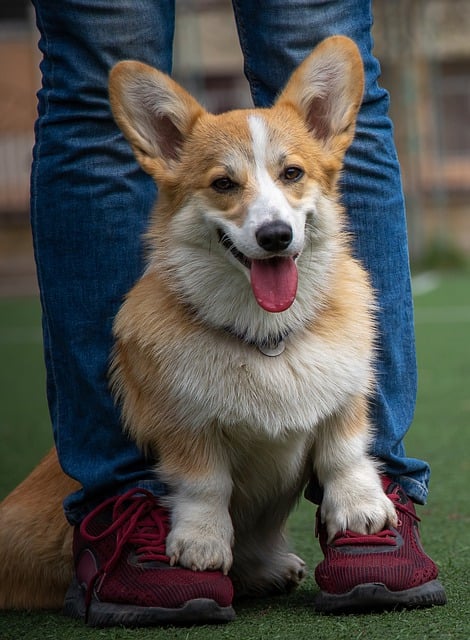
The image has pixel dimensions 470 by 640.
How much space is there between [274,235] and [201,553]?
526 mm

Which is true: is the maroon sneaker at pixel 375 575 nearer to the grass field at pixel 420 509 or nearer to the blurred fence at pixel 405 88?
the grass field at pixel 420 509

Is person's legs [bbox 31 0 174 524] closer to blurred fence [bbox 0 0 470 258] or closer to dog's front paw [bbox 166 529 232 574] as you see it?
dog's front paw [bbox 166 529 232 574]

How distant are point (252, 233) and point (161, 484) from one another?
0.47m

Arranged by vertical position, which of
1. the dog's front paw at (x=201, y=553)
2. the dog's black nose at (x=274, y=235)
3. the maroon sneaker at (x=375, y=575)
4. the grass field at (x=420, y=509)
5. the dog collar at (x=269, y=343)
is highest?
the dog's black nose at (x=274, y=235)

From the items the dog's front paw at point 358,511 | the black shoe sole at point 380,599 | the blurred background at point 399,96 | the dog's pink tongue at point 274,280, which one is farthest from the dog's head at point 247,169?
the blurred background at point 399,96

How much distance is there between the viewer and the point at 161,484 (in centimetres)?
203

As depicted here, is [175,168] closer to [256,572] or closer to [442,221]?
[256,572]

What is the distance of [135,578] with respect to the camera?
1.94 meters

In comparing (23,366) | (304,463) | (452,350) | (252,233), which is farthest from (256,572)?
(23,366)

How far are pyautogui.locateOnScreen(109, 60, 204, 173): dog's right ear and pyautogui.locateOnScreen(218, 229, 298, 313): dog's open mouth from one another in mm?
287

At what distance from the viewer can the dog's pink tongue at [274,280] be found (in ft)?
6.24

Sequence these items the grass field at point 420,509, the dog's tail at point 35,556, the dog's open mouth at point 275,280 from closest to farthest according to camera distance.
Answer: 1. the grass field at point 420,509
2. the dog's open mouth at point 275,280
3. the dog's tail at point 35,556

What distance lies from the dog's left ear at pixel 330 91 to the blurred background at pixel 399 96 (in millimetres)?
8516

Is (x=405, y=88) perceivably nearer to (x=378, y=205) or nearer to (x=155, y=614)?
(x=378, y=205)
